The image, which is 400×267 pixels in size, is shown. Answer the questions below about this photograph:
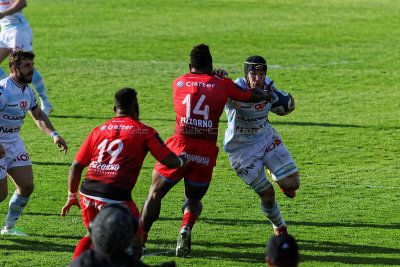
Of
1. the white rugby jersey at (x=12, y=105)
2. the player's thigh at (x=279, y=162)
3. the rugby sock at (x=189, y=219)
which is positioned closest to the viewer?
the rugby sock at (x=189, y=219)

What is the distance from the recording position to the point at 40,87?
15.0 meters

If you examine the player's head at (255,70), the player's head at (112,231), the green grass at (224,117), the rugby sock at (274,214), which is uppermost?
the player's head at (112,231)

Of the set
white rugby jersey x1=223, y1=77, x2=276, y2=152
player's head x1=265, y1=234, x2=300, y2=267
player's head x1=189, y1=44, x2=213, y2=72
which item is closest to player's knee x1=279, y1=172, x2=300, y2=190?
white rugby jersey x1=223, y1=77, x2=276, y2=152

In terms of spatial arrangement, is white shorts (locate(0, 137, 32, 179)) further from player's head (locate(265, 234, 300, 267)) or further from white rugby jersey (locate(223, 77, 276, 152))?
player's head (locate(265, 234, 300, 267))

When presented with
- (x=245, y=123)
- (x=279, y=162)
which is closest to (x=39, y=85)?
(x=245, y=123)

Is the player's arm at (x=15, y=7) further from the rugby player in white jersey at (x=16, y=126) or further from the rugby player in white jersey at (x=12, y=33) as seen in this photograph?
the rugby player in white jersey at (x=16, y=126)

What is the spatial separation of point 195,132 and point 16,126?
2.07 metres

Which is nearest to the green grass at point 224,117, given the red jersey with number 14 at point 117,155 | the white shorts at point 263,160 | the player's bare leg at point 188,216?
Answer: the player's bare leg at point 188,216

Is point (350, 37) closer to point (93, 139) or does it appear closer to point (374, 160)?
point (374, 160)

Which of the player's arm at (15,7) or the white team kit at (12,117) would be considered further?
the player's arm at (15,7)

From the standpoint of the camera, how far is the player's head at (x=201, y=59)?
26.2 ft

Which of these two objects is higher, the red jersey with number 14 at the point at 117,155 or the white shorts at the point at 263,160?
the red jersey with number 14 at the point at 117,155

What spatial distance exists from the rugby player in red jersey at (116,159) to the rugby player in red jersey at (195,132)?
1.20 meters

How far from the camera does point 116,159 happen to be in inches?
257
